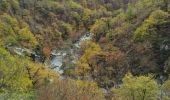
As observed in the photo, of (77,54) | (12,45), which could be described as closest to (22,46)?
(12,45)

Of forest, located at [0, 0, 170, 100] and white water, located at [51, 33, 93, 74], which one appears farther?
white water, located at [51, 33, 93, 74]

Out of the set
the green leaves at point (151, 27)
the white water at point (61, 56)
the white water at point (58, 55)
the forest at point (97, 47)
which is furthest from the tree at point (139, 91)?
the white water at point (61, 56)

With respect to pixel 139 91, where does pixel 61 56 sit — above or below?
below

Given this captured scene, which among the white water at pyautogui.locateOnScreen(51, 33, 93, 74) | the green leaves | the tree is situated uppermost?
the tree

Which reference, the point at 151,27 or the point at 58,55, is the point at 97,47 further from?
the point at 151,27

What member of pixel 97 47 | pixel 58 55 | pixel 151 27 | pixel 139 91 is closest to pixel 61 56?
pixel 58 55

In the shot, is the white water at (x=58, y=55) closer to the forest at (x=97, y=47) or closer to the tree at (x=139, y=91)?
the forest at (x=97, y=47)

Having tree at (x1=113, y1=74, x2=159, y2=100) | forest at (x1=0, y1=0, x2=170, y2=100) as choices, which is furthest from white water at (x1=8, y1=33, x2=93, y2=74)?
tree at (x1=113, y1=74, x2=159, y2=100)

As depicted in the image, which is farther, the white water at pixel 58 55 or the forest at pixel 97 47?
the white water at pixel 58 55

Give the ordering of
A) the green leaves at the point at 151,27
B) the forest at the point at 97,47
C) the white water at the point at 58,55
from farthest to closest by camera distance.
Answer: the white water at the point at 58,55 < the green leaves at the point at 151,27 < the forest at the point at 97,47

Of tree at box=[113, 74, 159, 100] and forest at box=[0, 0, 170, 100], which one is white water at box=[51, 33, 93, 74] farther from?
tree at box=[113, 74, 159, 100]
